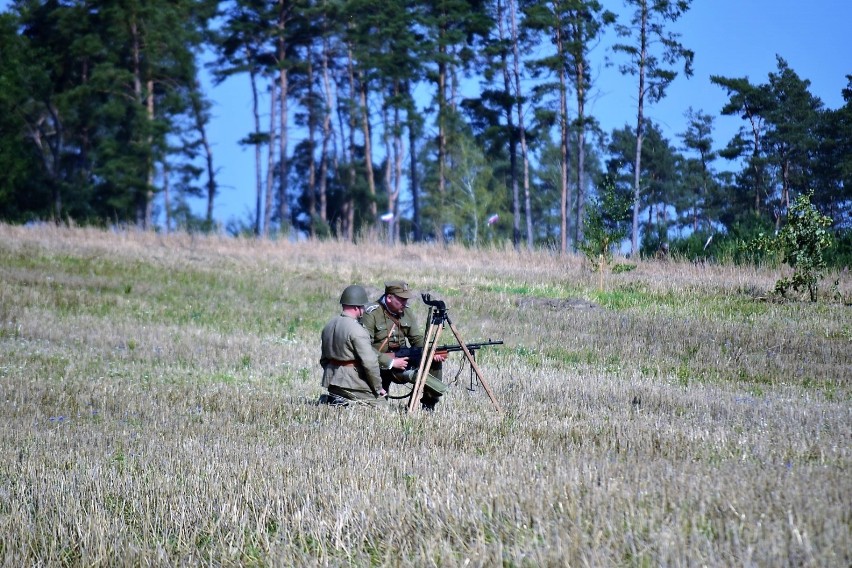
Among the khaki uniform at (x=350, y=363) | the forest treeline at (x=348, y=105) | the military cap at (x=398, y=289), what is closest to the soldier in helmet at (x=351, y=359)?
the khaki uniform at (x=350, y=363)

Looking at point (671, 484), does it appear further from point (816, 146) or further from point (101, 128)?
point (101, 128)

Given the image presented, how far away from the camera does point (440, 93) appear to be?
48656mm

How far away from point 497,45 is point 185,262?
21912 millimetres

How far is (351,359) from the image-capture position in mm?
10203

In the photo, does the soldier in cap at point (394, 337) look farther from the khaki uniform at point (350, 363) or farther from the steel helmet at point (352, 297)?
the steel helmet at point (352, 297)

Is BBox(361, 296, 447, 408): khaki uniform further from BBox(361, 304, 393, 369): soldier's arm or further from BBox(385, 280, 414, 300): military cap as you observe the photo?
BBox(385, 280, 414, 300): military cap

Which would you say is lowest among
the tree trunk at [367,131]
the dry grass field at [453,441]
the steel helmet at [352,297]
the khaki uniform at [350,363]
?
the dry grass field at [453,441]

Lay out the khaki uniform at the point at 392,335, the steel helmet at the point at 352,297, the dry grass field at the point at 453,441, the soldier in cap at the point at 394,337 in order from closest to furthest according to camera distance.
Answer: the dry grass field at the point at 453,441
the steel helmet at the point at 352,297
the soldier in cap at the point at 394,337
the khaki uniform at the point at 392,335

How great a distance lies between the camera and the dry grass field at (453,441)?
5484 mm

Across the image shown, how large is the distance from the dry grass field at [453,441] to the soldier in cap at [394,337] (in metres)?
0.34

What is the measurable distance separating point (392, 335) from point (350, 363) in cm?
78

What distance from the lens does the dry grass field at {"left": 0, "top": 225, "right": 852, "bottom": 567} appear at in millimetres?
5484

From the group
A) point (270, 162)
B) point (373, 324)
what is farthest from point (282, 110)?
point (373, 324)

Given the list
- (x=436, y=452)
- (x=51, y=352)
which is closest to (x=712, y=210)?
(x=51, y=352)
